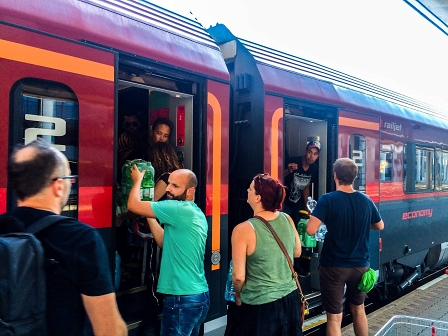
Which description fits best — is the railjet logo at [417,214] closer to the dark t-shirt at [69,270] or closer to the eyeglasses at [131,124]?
the eyeglasses at [131,124]

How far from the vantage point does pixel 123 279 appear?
3303mm

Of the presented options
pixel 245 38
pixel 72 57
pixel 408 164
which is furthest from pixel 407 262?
pixel 72 57

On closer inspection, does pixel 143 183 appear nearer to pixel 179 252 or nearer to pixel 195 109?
pixel 179 252

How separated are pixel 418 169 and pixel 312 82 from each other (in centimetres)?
290

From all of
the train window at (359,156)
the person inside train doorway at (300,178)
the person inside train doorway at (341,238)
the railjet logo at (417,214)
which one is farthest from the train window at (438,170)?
the person inside train doorway at (341,238)

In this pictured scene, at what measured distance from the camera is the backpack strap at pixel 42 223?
134cm

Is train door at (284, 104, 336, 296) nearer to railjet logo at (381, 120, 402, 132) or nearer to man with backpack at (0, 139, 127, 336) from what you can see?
railjet logo at (381, 120, 402, 132)

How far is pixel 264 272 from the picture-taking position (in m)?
2.55

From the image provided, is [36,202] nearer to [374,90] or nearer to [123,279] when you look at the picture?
[123,279]

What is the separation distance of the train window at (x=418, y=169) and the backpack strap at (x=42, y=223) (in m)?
5.31

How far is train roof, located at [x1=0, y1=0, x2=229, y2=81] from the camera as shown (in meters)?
2.24

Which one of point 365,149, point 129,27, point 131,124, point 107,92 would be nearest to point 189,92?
point 129,27

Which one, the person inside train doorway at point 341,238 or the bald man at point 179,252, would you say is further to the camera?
the person inside train doorway at point 341,238

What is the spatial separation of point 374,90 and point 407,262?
2.53m
